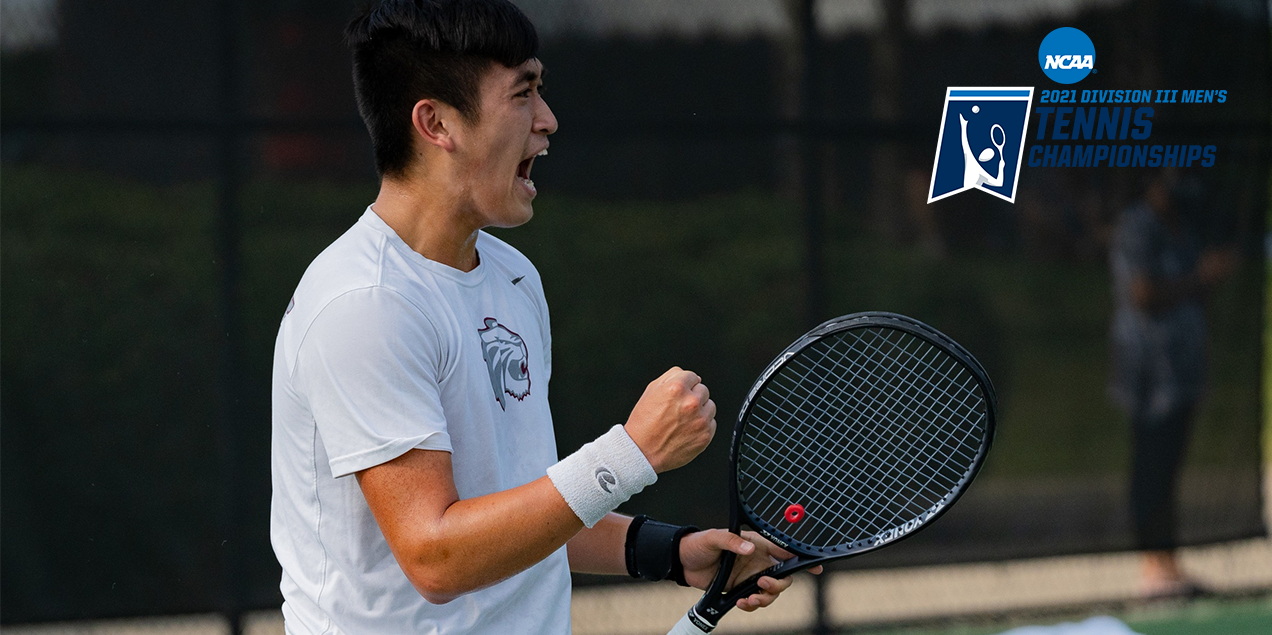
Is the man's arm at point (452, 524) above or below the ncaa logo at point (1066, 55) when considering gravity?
below

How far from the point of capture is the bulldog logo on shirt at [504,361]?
1730 mm

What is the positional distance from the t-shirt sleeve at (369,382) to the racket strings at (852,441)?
659mm

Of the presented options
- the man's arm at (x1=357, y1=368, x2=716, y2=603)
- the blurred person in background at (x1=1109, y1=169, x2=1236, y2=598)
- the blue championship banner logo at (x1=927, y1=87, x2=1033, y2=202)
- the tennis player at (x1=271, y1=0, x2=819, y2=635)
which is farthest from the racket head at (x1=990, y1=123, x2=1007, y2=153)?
the man's arm at (x1=357, y1=368, x2=716, y2=603)

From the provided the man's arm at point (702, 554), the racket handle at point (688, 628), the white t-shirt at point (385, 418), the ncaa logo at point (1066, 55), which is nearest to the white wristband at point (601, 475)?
the white t-shirt at point (385, 418)

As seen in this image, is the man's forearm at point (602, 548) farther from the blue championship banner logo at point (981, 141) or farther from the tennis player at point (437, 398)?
the blue championship banner logo at point (981, 141)

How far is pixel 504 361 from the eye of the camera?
1.76 m

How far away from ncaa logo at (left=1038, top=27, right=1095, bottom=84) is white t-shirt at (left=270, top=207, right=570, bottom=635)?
8.40 ft

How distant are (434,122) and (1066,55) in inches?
106

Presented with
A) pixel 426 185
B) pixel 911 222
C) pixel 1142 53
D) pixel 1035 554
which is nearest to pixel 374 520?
pixel 426 185

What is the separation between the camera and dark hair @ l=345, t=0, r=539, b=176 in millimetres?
1695

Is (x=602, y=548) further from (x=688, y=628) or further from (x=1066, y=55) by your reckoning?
(x=1066, y=55)

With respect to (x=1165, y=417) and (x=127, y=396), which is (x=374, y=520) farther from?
(x=1165, y=417)

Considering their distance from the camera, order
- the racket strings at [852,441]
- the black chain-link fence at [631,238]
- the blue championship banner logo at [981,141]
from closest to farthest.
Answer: the racket strings at [852,441] → the black chain-link fence at [631,238] → the blue championship banner logo at [981,141]

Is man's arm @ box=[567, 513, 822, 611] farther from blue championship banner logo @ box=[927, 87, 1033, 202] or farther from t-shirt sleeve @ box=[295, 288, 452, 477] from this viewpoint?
blue championship banner logo @ box=[927, 87, 1033, 202]
